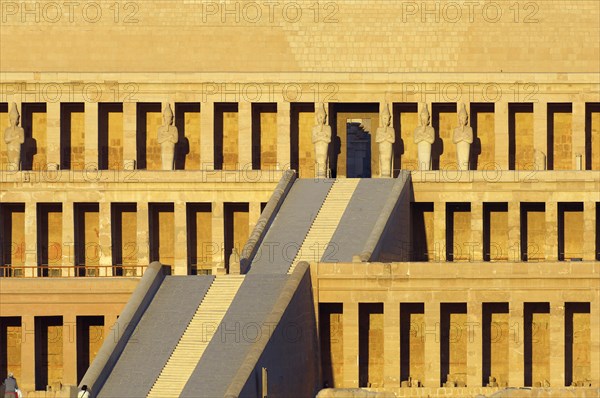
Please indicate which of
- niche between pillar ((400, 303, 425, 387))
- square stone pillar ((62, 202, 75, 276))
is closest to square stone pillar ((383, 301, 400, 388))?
niche between pillar ((400, 303, 425, 387))

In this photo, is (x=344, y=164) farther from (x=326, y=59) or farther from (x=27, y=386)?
(x=27, y=386)

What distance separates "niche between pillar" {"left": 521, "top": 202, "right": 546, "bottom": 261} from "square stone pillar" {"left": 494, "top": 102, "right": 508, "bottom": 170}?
2.76 metres

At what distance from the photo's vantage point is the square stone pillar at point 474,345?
73.3m

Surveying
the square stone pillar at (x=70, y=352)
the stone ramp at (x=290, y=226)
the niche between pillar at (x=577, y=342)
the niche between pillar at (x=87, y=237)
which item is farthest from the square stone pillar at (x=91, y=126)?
the niche between pillar at (x=577, y=342)

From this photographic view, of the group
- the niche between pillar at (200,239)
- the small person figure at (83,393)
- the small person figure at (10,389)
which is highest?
the niche between pillar at (200,239)

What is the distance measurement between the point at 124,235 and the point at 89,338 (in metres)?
7.69

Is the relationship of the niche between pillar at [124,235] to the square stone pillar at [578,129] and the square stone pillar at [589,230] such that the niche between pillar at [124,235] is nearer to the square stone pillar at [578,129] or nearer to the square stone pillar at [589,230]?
the square stone pillar at [589,230]

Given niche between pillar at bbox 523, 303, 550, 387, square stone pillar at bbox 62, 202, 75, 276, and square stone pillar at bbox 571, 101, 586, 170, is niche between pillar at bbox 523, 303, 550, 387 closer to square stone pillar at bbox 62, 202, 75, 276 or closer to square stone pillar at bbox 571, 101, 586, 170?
square stone pillar at bbox 571, 101, 586, 170

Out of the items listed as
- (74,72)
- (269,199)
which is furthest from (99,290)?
A: (74,72)

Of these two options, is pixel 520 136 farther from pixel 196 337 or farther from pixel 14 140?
pixel 196 337

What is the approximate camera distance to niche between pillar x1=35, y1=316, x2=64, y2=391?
3076 inches

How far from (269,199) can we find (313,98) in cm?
736

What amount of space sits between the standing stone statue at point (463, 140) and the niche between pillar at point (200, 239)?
9384 millimetres

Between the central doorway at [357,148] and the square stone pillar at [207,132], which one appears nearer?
the square stone pillar at [207,132]
